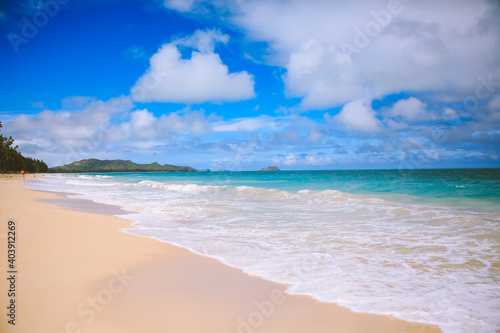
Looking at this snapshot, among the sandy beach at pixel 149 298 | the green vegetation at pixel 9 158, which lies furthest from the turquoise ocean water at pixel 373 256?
Result: the green vegetation at pixel 9 158

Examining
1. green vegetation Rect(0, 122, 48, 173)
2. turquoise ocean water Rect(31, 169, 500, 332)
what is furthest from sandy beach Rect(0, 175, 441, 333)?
green vegetation Rect(0, 122, 48, 173)

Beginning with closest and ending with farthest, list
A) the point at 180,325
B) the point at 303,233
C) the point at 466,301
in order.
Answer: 1. the point at 180,325
2. the point at 466,301
3. the point at 303,233

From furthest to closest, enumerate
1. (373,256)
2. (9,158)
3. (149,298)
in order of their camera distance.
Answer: (9,158) → (373,256) → (149,298)

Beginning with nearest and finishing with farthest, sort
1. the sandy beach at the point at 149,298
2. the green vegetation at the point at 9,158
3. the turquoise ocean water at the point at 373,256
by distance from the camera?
1. the sandy beach at the point at 149,298
2. the turquoise ocean water at the point at 373,256
3. the green vegetation at the point at 9,158

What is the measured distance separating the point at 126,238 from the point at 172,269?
3.14 m

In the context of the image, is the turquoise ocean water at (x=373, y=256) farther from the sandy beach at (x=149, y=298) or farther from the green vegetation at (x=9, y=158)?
the green vegetation at (x=9, y=158)

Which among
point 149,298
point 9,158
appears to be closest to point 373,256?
point 149,298

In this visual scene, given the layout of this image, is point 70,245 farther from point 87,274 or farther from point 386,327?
point 386,327

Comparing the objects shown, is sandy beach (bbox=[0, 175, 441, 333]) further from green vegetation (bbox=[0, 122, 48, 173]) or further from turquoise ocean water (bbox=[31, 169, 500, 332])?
green vegetation (bbox=[0, 122, 48, 173])

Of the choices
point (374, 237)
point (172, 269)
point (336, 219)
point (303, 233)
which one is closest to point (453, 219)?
point (336, 219)

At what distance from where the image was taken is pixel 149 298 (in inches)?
164

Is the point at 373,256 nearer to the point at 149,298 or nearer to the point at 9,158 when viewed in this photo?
the point at 149,298

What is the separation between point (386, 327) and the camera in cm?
357

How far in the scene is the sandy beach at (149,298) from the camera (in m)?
3.46
